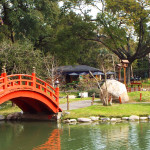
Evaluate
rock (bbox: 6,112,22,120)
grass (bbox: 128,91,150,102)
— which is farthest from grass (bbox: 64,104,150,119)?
rock (bbox: 6,112,22,120)

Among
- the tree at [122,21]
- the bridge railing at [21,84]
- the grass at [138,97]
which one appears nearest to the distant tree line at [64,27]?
the tree at [122,21]

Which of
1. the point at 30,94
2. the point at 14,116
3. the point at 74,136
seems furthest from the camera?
the point at 14,116

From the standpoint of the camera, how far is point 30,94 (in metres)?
18.0

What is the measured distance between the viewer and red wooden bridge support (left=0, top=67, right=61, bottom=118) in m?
16.1

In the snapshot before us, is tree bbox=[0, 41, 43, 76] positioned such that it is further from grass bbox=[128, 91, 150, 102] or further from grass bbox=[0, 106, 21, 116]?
grass bbox=[128, 91, 150, 102]

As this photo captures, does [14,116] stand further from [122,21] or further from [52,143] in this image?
[122,21]

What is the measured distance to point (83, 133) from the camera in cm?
1628

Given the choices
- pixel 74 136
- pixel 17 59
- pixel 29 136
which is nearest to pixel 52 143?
pixel 74 136

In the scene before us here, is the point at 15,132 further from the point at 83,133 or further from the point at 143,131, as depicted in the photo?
the point at 143,131

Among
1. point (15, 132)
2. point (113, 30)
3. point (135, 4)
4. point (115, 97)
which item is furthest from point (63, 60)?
point (15, 132)

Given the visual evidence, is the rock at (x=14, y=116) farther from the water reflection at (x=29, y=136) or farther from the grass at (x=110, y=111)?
the water reflection at (x=29, y=136)

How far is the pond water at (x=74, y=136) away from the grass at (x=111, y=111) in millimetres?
1293

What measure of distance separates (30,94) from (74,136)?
414 cm

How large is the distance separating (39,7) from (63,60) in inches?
316
